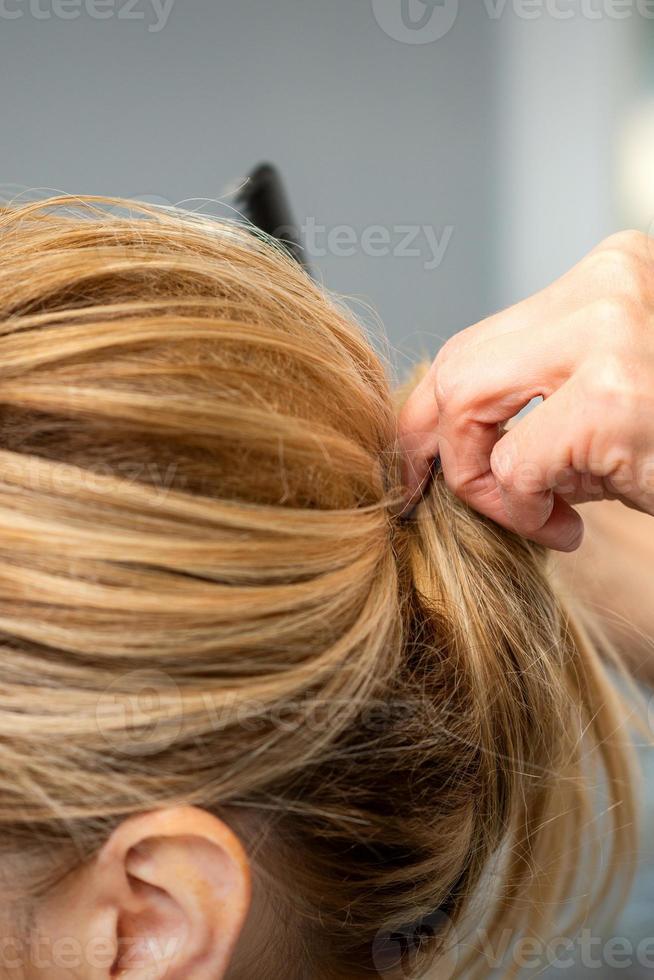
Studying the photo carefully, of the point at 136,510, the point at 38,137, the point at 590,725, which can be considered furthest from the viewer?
the point at 38,137

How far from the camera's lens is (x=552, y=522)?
622mm

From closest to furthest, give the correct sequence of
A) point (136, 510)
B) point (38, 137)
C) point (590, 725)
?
point (136, 510)
point (590, 725)
point (38, 137)

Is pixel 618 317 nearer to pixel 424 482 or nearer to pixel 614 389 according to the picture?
pixel 614 389

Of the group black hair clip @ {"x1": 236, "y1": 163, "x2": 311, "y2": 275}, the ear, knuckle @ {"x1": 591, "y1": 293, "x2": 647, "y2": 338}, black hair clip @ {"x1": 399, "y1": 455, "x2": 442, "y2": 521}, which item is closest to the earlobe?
the ear

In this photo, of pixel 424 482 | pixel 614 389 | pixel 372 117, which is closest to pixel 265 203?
pixel 424 482

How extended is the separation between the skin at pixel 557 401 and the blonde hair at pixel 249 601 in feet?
0.14

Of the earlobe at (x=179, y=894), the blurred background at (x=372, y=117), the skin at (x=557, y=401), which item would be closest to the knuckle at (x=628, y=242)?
the skin at (x=557, y=401)

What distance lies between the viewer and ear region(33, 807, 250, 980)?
19.7 inches

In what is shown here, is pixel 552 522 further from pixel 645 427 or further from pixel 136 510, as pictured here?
pixel 136 510

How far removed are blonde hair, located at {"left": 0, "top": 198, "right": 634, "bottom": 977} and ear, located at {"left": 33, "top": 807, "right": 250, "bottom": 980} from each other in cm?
2

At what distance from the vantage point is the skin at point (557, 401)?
54 centimetres

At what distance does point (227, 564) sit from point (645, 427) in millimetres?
259

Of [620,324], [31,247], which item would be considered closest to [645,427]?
[620,324]

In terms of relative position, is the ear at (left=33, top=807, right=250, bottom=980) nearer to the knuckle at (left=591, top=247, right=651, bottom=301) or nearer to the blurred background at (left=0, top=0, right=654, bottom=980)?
the knuckle at (left=591, top=247, right=651, bottom=301)
